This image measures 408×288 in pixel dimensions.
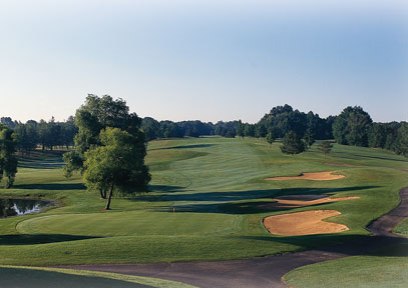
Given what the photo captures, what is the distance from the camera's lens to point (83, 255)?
25.4 metres

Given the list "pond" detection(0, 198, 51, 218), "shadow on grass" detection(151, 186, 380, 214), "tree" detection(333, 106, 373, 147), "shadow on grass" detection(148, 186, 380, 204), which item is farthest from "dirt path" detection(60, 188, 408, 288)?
"tree" detection(333, 106, 373, 147)

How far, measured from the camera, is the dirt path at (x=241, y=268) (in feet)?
68.2

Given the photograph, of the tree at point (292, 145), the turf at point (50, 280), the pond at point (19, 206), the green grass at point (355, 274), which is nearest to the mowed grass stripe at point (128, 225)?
the pond at point (19, 206)

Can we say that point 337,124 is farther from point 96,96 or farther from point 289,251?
point 289,251

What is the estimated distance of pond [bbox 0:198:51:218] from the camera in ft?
176

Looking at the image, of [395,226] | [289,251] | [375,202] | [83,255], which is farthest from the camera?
[375,202]

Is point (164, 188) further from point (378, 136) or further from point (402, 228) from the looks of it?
point (378, 136)

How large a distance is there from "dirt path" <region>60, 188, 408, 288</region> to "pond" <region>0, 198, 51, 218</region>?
3379 cm

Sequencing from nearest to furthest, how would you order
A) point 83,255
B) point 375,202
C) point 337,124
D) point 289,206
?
point 83,255 < point 375,202 < point 289,206 < point 337,124

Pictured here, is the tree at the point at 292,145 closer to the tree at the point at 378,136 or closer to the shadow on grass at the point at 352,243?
the tree at the point at 378,136

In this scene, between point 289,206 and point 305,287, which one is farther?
point 289,206

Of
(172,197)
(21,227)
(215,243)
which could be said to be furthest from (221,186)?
(215,243)

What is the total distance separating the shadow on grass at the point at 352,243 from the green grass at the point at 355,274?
1.79 metres

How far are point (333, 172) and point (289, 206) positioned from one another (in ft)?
85.0
